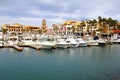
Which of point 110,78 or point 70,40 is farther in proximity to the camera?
point 70,40

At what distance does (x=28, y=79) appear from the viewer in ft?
64.4

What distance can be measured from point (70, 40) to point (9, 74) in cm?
3549

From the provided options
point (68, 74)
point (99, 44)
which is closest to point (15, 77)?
point (68, 74)

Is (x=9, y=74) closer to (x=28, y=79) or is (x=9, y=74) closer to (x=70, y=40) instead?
(x=28, y=79)

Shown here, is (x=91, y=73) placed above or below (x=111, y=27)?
below

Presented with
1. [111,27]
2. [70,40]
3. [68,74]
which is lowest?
[68,74]

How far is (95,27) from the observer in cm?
9694

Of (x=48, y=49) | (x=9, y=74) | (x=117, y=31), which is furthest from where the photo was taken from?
(x=117, y=31)

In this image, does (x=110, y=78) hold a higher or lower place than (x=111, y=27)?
lower

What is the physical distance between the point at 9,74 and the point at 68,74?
7.55 metres

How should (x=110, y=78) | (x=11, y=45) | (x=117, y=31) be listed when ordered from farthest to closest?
1. (x=117, y=31)
2. (x=11, y=45)
3. (x=110, y=78)

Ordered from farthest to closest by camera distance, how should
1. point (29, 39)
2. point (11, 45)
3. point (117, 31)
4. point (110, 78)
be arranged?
point (117, 31)
point (29, 39)
point (11, 45)
point (110, 78)

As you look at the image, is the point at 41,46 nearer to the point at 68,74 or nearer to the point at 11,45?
the point at 11,45

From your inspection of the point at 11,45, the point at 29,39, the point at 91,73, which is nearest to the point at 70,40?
the point at 29,39
